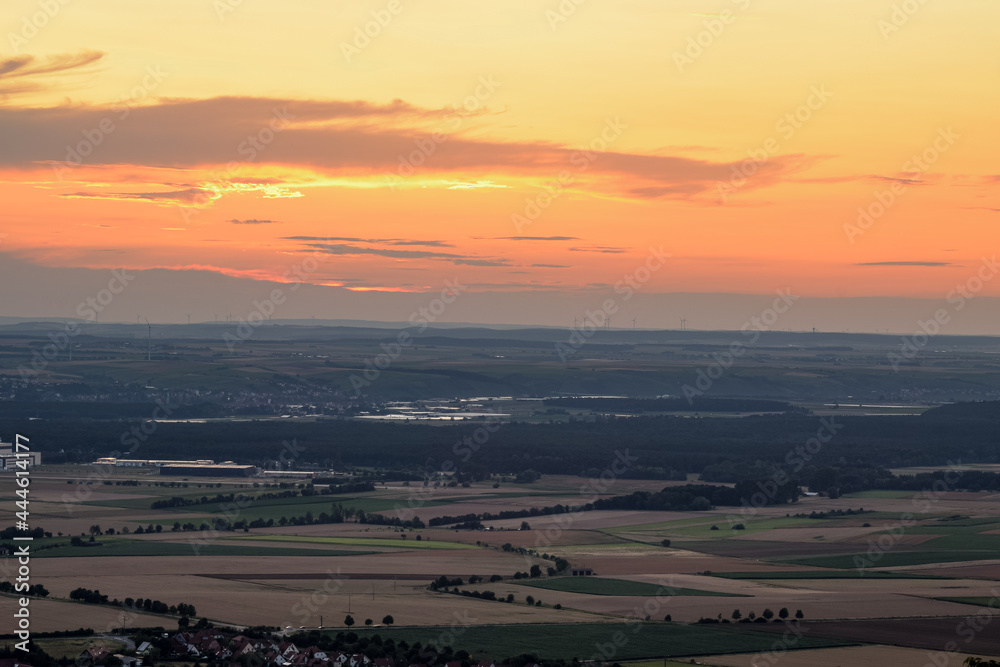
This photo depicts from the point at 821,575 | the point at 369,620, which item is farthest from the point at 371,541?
the point at 821,575

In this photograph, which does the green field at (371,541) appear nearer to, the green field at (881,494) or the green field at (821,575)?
the green field at (821,575)

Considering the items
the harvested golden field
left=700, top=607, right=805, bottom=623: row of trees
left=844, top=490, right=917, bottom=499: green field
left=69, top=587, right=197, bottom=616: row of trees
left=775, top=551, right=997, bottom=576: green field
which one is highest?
left=844, top=490, right=917, bottom=499: green field

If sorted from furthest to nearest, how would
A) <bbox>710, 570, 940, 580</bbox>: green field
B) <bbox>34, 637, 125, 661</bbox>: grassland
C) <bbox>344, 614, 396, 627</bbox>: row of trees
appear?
<bbox>710, 570, 940, 580</bbox>: green field
<bbox>344, 614, 396, 627</bbox>: row of trees
<bbox>34, 637, 125, 661</bbox>: grassland

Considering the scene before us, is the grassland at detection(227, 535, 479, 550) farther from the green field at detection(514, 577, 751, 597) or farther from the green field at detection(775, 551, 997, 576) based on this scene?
the green field at detection(775, 551, 997, 576)

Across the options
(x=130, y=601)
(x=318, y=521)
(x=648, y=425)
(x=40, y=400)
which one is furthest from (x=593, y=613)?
(x=40, y=400)

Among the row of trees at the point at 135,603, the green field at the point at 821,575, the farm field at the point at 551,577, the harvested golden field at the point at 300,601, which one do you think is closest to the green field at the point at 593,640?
the farm field at the point at 551,577

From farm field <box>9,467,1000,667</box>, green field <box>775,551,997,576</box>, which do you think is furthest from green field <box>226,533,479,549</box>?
green field <box>775,551,997,576</box>

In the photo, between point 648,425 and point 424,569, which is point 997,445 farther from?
point 424,569

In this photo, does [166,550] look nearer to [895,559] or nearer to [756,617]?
[756,617]
